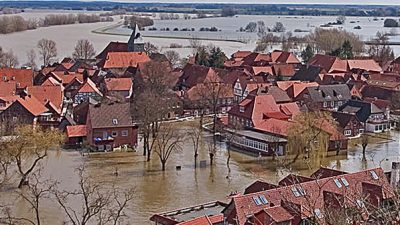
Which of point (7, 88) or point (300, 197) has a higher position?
point (300, 197)

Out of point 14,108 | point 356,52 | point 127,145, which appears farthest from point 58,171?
point 356,52

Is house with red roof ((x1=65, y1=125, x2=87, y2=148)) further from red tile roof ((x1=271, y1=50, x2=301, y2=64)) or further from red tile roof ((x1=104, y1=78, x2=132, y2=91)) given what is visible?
red tile roof ((x1=271, y1=50, x2=301, y2=64))

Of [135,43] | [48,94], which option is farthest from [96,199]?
[135,43]

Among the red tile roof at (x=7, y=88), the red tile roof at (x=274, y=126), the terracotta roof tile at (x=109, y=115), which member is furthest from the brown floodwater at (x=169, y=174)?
the red tile roof at (x=7, y=88)

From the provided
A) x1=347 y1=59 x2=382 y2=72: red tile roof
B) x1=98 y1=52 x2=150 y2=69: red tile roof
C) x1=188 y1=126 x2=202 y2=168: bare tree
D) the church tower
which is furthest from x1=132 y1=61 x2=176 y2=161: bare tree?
x1=347 y1=59 x2=382 y2=72: red tile roof

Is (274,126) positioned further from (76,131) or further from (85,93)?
(85,93)

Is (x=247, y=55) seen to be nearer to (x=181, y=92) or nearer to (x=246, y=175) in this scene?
(x=181, y=92)
